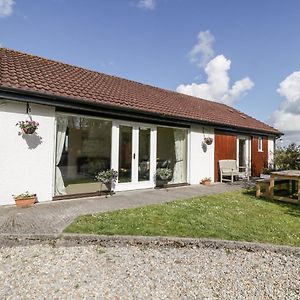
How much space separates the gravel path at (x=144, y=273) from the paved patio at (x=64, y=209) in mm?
731

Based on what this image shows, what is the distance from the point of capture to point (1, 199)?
22.4 ft

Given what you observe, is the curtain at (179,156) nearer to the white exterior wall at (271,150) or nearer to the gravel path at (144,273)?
the gravel path at (144,273)

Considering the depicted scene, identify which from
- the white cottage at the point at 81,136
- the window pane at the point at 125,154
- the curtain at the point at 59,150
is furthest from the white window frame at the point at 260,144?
the curtain at the point at 59,150

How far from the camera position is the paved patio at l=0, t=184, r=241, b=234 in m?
5.10

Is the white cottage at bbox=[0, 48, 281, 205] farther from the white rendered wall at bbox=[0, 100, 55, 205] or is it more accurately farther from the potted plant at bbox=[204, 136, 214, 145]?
the potted plant at bbox=[204, 136, 214, 145]

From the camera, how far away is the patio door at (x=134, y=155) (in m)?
9.20

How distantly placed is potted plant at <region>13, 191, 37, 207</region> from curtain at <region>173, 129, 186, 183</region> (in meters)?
5.96

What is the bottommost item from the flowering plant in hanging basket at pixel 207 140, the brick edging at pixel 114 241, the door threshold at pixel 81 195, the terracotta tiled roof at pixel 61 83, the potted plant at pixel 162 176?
the brick edging at pixel 114 241

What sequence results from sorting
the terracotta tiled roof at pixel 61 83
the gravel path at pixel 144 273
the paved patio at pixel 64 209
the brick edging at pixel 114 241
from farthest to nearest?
the terracotta tiled roof at pixel 61 83
the paved patio at pixel 64 209
the brick edging at pixel 114 241
the gravel path at pixel 144 273

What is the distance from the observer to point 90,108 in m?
8.34

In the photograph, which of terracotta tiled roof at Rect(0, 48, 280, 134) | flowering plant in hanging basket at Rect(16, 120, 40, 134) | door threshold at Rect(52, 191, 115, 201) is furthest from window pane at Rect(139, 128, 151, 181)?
flowering plant in hanging basket at Rect(16, 120, 40, 134)

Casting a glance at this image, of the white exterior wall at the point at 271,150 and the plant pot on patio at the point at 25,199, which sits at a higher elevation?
the white exterior wall at the point at 271,150

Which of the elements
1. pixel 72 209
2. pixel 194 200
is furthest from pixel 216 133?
pixel 72 209

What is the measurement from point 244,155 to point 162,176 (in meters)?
6.85
